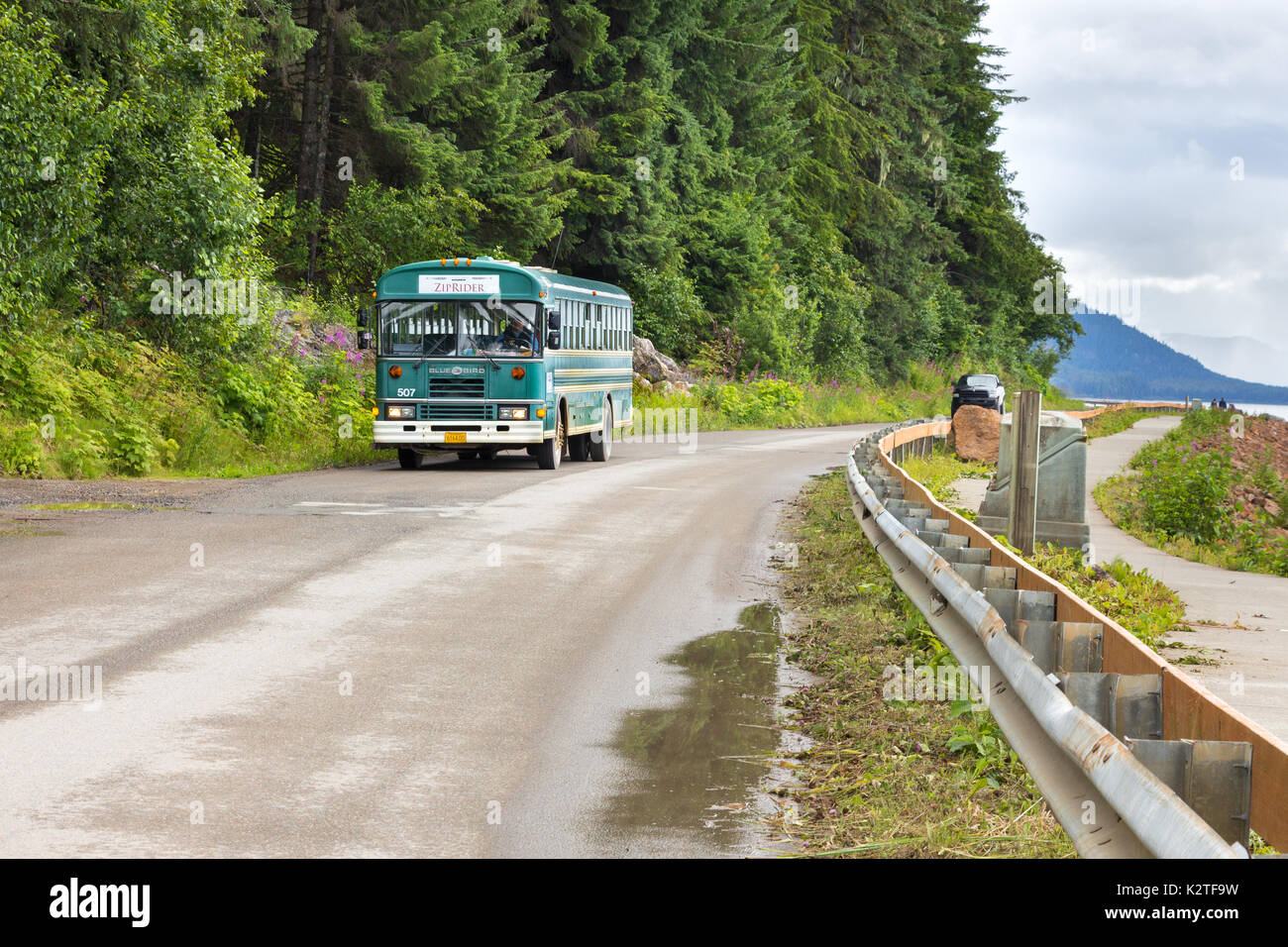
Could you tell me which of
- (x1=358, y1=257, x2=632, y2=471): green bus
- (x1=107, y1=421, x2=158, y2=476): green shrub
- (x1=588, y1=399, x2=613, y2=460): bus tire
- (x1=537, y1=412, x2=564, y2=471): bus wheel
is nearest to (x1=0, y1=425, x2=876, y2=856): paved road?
(x1=107, y1=421, x2=158, y2=476): green shrub

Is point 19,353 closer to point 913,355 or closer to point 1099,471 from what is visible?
point 1099,471

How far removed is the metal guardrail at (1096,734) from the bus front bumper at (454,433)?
1548 centimetres

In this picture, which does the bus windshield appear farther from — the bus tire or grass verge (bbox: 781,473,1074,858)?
grass verge (bbox: 781,473,1074,858)

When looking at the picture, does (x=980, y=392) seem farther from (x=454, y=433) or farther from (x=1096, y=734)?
(x=1096, y=734)

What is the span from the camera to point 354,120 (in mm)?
33500

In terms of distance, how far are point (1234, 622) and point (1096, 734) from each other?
6.91 m

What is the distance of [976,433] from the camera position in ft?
98.3

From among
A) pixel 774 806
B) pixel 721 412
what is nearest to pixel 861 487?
pixel 774 806

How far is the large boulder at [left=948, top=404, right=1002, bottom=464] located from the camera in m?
29.8

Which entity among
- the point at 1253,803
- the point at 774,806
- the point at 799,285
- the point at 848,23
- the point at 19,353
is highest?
the point at 848,23

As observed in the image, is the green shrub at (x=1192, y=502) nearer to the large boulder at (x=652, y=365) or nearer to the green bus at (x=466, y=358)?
the green bus at (x=466, y=358)

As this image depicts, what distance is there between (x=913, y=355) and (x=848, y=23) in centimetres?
1608

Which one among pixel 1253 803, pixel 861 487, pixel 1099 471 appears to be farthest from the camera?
pixel 1099 471

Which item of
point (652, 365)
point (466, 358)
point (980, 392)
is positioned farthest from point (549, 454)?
point (980, 392)
